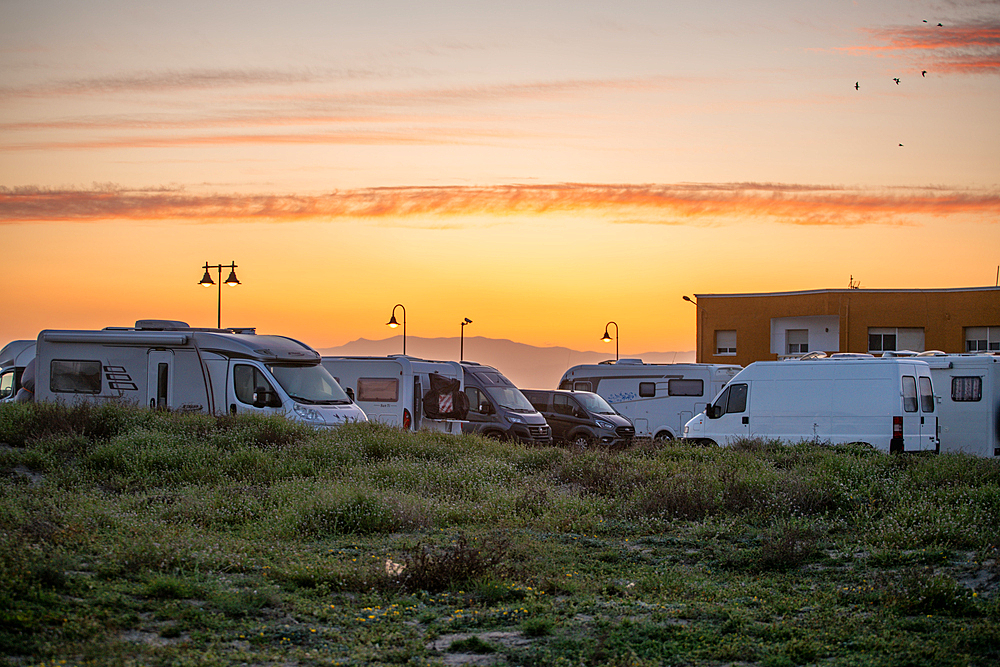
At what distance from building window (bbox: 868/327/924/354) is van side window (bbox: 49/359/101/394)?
3986 centimetres

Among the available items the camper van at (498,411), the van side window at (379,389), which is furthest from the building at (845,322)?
the van side window at (379,389)

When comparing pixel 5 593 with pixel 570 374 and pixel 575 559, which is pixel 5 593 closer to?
pixel 575 559

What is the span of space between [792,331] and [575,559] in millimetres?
44361

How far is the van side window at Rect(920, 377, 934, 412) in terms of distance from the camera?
17.9 m

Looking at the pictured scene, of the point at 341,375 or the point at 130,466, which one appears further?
the point at 341,375

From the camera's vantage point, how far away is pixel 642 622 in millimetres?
6402

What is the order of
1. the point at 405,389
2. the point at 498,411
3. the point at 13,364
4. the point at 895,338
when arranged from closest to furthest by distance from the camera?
the point at 498,411
the point at 405,389
the point at 13,364
the point at 895,338

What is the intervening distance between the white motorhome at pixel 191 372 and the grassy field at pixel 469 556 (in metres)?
3.65

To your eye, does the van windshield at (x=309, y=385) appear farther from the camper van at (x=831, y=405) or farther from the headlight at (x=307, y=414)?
the camper van at (x=831, y=405)

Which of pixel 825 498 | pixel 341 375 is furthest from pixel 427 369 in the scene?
pixel 825 498

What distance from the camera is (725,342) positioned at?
5178cm

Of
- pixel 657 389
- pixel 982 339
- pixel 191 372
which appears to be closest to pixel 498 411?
pixel 191 372

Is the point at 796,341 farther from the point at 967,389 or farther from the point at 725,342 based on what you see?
the point at 967,389

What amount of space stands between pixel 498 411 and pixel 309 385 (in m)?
5.23
